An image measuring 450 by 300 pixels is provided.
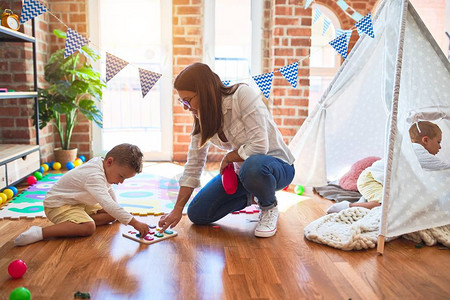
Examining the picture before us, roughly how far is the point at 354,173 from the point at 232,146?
1192 millimetres

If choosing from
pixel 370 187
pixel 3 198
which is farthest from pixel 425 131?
pixel 3 198

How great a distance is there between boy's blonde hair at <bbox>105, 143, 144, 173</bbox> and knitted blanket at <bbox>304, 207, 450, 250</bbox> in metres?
0.83

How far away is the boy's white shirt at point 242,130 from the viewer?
199 centimetres

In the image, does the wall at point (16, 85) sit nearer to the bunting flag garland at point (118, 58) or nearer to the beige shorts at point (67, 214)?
the bunting flag garland at point (118, 58)

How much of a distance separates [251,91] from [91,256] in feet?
3.20

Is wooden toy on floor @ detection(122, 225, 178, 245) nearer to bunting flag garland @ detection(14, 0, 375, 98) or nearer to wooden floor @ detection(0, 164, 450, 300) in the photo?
wooden floor @ detection(0, 164, 450, 300)

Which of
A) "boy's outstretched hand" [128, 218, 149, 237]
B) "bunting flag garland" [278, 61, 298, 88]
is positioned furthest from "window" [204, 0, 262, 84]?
"boy's outstretched hand" [128, 218, 149, 237]

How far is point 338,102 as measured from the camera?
3.06 metres

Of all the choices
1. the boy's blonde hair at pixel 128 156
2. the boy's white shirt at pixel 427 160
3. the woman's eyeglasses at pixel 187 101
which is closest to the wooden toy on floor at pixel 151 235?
the boy's blonde hair at pixel 128 156

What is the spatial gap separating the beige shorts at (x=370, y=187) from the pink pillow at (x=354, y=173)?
0.27 metres

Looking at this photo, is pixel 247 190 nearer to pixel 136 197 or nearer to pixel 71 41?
pixel 136 197

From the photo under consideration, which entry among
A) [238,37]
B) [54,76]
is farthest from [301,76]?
[54,76]

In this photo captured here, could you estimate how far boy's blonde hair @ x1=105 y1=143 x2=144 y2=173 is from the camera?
1.96 metres

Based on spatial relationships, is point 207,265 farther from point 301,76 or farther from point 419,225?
point 301,76
